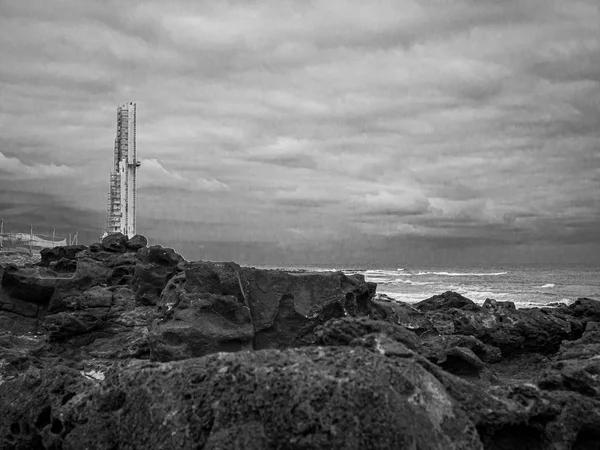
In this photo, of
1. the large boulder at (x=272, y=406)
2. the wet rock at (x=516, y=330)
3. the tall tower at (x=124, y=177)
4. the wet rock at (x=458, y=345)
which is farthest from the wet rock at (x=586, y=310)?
the tall tower at (x=124, y=177)

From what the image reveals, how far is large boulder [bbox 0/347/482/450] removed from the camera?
424 centimetres

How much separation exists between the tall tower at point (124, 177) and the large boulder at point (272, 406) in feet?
203

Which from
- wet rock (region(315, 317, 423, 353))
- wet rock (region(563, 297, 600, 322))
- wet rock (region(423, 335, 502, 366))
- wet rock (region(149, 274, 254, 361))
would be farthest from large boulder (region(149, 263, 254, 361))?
wet rock (region(563, 297, 600, 322))

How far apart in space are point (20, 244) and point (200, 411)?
130 meters

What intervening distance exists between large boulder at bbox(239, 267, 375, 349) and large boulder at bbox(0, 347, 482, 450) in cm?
586

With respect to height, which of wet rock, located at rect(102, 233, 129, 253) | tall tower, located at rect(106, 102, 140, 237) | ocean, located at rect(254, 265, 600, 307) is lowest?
ocean, located at rect(254, 265, 600, 307)

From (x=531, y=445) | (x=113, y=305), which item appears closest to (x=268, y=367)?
(x=531, y=445)

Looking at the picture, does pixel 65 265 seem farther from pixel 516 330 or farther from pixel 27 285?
pixel 516 330

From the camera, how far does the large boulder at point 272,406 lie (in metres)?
4.24

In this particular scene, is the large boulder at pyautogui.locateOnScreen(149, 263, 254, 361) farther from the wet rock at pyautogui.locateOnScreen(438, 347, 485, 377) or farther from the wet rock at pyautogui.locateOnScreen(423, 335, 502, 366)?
the wet rock at pyautogui.locateOnScreen(438, 347, 485, 377)

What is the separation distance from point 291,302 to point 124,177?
189ft

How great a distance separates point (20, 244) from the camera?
122m

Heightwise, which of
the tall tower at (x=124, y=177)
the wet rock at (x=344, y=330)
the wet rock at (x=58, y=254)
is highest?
the tall tower at (x=124, y=177)

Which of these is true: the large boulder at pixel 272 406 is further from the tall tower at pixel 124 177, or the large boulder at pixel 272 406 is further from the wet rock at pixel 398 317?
the tall tower at pixel 124 177
